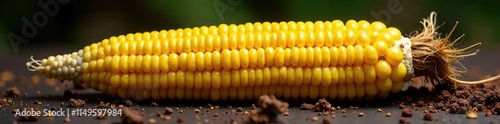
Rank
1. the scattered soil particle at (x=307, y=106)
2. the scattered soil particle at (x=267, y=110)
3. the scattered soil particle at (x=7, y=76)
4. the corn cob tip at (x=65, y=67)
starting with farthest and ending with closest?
the scattered soil particle at (x=7, y=76)
the corn cob tip at (x=65, y=67)
the scattered soil particle at (x=307, y=106)
the scattered soil particle at (x=267, y=110)

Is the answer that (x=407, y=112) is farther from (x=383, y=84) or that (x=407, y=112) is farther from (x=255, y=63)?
(x=255, y=63)

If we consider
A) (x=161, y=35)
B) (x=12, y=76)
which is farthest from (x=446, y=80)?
(x=12, y=76)

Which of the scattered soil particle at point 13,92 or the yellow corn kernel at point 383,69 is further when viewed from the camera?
the scattered soil particle at point 13,92

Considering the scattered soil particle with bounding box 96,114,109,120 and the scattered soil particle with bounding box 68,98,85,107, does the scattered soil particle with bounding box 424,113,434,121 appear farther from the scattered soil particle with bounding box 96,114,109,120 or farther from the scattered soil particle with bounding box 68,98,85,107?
the scattered soil particle with bounding box 68,98,85,107

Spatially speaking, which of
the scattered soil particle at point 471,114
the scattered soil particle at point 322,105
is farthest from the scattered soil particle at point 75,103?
the scattered soil particle at point 471,114

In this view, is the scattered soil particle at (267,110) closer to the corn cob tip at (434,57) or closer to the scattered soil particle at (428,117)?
the scattered soil particle at (428,117)

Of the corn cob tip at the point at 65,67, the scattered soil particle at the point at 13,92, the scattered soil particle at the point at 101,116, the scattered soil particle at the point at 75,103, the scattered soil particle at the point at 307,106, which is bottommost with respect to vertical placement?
the scattered soil particle at the point at 101,116

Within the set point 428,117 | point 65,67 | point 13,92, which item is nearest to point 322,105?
point 428,117
